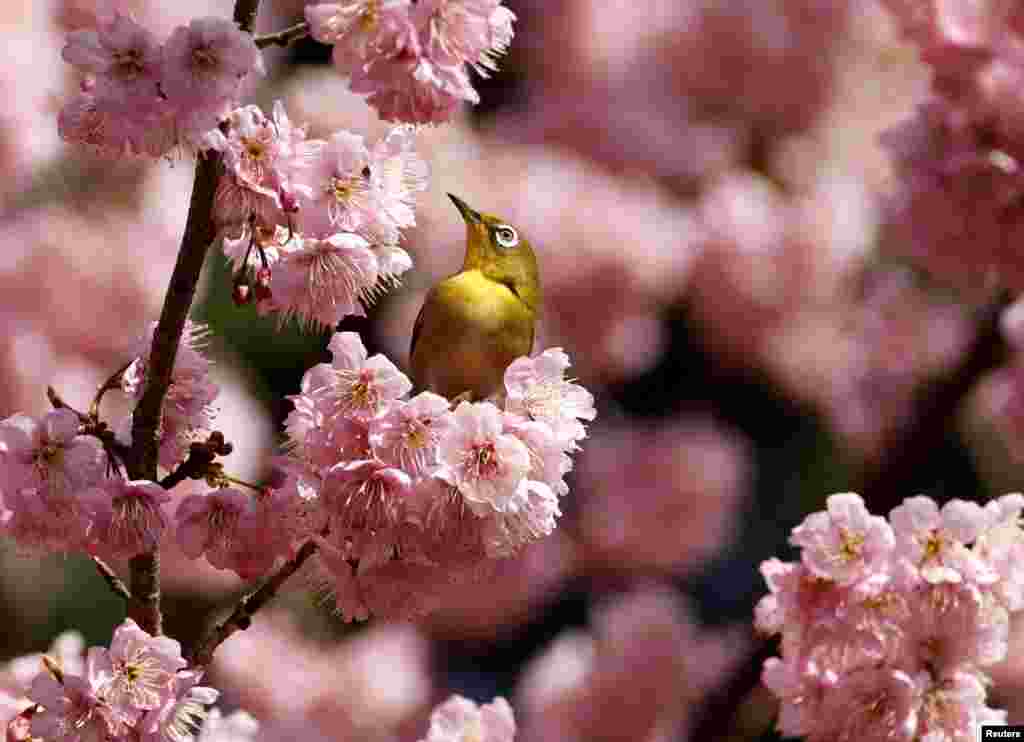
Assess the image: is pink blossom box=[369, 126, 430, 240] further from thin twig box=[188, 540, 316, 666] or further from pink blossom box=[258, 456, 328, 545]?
thin twig box=[188, 540, 316, 666]

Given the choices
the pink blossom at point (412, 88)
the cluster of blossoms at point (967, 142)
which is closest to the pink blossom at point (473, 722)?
the pink blossom at point (412, 88)

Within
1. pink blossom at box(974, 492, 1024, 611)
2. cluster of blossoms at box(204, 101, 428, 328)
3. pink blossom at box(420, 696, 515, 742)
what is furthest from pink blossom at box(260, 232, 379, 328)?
pink blossom at box(974, 492, 1024, 611)

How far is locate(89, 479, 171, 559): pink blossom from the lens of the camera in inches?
73.8

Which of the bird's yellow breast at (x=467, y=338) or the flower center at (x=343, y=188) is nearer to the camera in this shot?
the flower center at (x=343, y=188)

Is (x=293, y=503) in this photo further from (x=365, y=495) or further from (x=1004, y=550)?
(x=1004, y=550)

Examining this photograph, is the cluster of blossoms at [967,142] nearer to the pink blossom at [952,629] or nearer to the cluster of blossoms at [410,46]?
the pink blossom at [952,629]

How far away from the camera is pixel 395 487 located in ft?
6.23

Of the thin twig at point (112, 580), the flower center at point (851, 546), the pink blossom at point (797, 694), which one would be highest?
the flower center at point (851, 546)

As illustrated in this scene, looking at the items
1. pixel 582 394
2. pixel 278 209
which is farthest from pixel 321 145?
pixel 582 394

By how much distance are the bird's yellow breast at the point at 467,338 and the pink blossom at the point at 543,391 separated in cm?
46

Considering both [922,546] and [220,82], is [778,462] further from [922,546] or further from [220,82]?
[220,82]

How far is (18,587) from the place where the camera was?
4809 millimetres

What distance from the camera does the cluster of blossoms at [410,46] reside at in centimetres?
181

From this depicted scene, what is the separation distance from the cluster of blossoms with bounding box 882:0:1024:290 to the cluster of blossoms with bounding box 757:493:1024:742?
5.34 ft
